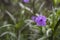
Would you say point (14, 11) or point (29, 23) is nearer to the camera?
point (29, 23)

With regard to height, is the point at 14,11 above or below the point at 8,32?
above

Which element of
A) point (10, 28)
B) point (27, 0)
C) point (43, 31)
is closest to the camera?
point (43, 31)

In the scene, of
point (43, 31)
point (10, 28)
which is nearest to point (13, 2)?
point (10, 28)

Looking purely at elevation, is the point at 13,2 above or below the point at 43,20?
above

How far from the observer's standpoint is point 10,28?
98.7 inches

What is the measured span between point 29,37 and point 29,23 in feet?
0.62

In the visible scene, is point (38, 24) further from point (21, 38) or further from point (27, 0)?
point (27, 0)

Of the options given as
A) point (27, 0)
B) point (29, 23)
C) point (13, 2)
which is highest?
point (13, 2)

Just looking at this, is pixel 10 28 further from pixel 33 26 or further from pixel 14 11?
pixel 14 11

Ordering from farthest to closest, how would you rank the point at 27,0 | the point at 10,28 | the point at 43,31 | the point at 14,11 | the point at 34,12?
the point at 14,11, the point at 27,0, the point at 34,12, the point at 10,28, the point at 43,31

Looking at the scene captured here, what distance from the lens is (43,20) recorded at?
2328 millimetres

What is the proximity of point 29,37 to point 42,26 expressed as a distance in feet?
0.92

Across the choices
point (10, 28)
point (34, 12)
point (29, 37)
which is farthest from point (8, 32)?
point (34, 12)

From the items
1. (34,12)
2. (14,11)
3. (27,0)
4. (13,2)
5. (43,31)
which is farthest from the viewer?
(13,2)
